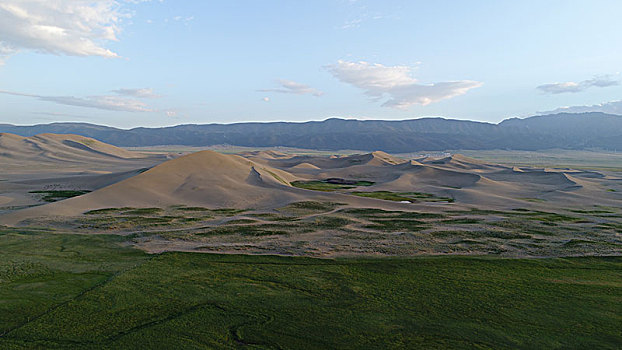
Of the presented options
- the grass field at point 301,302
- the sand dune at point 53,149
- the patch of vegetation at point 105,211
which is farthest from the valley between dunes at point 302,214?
the sand dune at point 53,149

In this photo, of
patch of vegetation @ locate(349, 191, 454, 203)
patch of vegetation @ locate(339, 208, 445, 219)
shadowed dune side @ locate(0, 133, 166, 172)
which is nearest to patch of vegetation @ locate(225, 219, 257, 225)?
patch of vegetation @ locate(339, 208, 445, 219)

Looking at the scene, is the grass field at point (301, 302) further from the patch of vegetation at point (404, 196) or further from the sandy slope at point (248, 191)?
the patch of vegetation at point (404, 196)

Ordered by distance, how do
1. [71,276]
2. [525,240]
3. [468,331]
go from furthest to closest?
[525,240] → [71,276] → [468,331]

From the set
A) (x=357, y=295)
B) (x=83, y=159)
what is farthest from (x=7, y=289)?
Answer: (x=83, y=159)

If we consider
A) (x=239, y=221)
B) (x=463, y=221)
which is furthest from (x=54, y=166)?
(x=463, y=221)

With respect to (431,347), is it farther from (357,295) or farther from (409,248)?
(409,248)

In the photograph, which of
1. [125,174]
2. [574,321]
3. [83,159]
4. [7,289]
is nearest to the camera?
[574,321]
